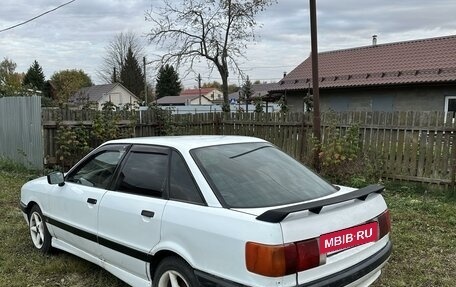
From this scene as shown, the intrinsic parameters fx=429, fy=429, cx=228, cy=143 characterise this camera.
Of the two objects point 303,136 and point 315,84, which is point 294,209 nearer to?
point 315,84

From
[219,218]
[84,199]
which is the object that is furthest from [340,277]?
[84,199]

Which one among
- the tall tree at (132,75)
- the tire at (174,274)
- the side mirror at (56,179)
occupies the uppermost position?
the tall tree at (132,75)

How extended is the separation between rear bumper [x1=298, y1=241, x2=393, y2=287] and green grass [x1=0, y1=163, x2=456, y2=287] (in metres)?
0.94

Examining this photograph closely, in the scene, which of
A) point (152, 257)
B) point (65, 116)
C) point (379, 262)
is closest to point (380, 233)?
point (379, 262)

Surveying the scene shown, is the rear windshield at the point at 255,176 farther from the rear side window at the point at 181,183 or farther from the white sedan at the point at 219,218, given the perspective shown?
the rear side window at the point at 181,183

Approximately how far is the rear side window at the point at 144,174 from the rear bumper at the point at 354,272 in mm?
1390

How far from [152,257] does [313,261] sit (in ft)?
4.25

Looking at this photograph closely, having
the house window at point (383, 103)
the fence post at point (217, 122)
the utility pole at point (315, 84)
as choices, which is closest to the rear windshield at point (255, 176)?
the utility pole at point (315, 84)

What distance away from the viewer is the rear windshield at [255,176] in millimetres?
3080

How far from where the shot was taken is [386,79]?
17.7 metres

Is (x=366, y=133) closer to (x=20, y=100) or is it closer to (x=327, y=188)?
(x=327, y=188)

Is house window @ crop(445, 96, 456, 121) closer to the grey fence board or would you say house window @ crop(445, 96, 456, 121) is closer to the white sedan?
the grey fence board

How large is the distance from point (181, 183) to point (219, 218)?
552 millimetres

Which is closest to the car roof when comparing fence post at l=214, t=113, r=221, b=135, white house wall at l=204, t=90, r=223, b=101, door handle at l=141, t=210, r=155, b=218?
door handle at l=141, t=210, r=155, b=218
